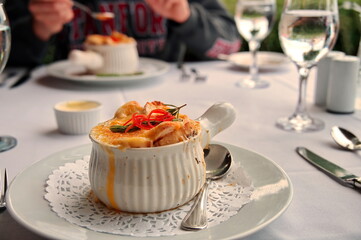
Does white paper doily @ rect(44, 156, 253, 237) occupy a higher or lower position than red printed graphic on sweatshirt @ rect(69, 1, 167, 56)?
lower

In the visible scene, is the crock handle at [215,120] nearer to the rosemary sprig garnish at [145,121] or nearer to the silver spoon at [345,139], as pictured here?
the rosemary sprig garnish at [145,121]

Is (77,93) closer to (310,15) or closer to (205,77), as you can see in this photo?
(205,77)

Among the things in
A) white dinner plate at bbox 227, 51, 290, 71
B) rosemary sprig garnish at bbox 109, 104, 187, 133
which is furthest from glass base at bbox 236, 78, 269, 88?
rosemary sprig garnish at bbox 109, 104, 187, 133

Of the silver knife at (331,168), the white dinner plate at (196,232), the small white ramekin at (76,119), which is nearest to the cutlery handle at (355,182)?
the silver knife at (331,168)

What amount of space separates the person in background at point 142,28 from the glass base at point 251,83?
0.43m

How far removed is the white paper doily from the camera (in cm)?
44

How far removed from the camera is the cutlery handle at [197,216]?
1.41 feet

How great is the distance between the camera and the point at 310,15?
0.81 m

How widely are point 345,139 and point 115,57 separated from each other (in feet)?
2.32

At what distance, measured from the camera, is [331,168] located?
2.06 feet

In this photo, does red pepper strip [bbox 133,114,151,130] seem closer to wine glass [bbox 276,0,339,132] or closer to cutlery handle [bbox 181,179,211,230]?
cutlery handle [bbox 181,179,211,230]

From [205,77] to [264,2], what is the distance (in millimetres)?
285

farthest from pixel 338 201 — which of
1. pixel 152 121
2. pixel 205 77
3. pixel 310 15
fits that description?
pixel 205 77

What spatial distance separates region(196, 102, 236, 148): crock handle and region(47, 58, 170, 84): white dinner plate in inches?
24.4
